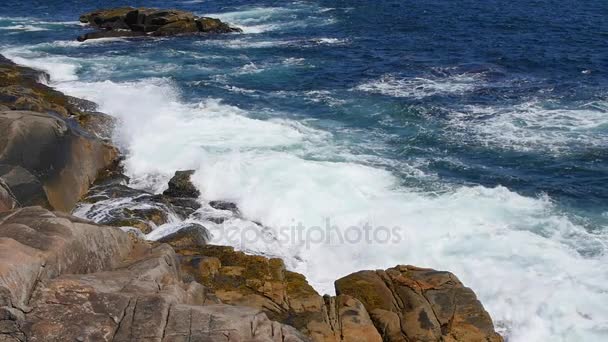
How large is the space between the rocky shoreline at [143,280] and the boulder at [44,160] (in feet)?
0.17

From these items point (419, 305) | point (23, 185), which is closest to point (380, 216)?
point (419, 305)

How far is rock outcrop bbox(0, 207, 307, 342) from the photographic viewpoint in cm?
1232

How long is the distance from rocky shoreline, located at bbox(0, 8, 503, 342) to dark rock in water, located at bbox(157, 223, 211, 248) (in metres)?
0.04

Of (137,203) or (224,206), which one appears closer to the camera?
(137,203)

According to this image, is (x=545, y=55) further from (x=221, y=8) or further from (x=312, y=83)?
(x=221, y=8)

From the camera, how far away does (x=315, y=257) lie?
23484 mm

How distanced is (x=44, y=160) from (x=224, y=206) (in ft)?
23.2

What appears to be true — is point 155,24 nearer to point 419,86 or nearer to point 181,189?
point 419,86

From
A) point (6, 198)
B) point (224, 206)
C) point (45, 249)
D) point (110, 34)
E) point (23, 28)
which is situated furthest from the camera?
point (23, 28)

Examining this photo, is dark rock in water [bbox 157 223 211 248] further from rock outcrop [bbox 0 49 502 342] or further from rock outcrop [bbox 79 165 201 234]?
rock outcrop [bbox 79 165 201 234]

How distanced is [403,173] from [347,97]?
1237 cm

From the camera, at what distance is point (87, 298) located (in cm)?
1299

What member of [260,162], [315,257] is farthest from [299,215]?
[260,162]

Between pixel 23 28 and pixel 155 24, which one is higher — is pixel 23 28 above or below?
below
